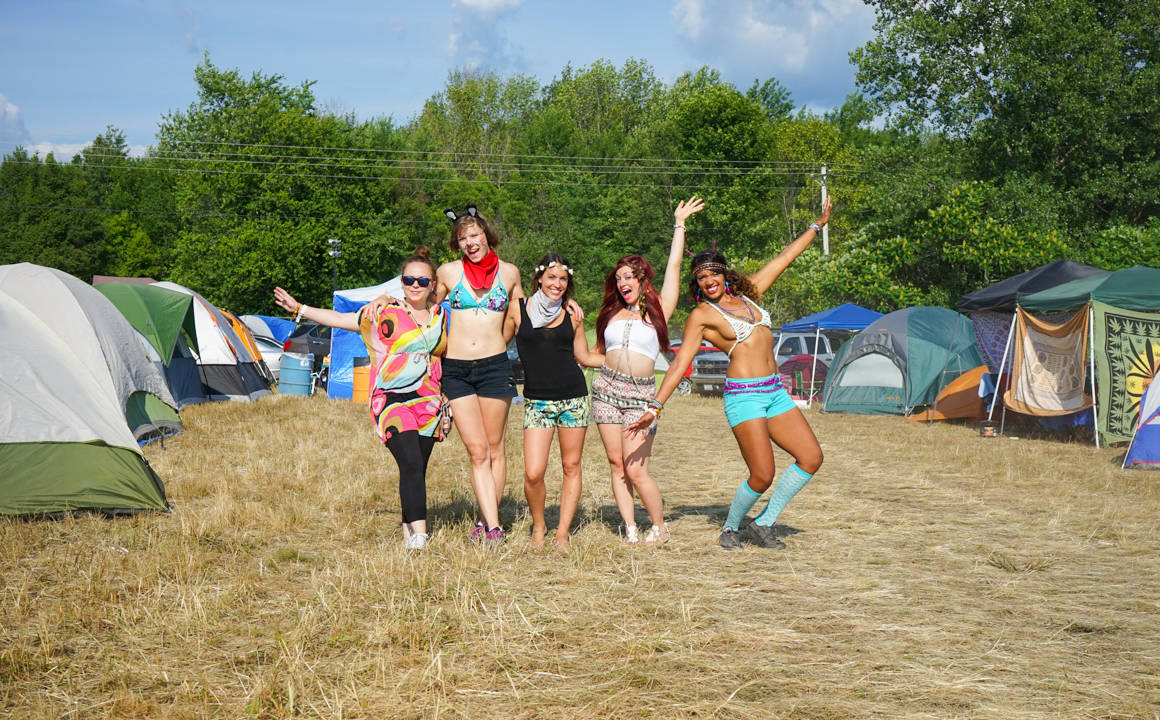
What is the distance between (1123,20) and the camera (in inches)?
984

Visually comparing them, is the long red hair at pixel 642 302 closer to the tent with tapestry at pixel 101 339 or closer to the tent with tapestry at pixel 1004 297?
the tent with tapestry at pixel 101 339

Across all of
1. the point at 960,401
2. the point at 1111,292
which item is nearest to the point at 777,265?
the point at 1111,292

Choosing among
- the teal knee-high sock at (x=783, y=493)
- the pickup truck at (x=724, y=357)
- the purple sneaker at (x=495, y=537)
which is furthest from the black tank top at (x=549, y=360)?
the pickup truck at (x=724, y=357)

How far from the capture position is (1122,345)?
45.5 feet

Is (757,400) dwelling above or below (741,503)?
above

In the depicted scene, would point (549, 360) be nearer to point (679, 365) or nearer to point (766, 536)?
point (679, 365)

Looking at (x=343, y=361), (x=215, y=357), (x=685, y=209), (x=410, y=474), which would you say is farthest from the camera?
(x=343, y=361)

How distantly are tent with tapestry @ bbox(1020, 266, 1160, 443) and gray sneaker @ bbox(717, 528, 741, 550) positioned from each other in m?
9.33

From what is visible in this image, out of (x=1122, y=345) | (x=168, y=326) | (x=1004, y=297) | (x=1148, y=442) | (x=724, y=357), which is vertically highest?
(x=1004, y=297)

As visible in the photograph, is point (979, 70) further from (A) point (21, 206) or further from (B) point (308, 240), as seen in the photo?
(A) point (21, 206)

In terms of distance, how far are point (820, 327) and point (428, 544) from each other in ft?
62.8

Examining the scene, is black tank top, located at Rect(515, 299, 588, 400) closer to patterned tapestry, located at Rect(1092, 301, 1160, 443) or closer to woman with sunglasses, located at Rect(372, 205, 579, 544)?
woman with sunglasses, located at Rect(372, 205, 579, 544)

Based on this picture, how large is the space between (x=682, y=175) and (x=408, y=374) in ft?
139

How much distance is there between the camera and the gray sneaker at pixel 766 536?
6.62 meters
